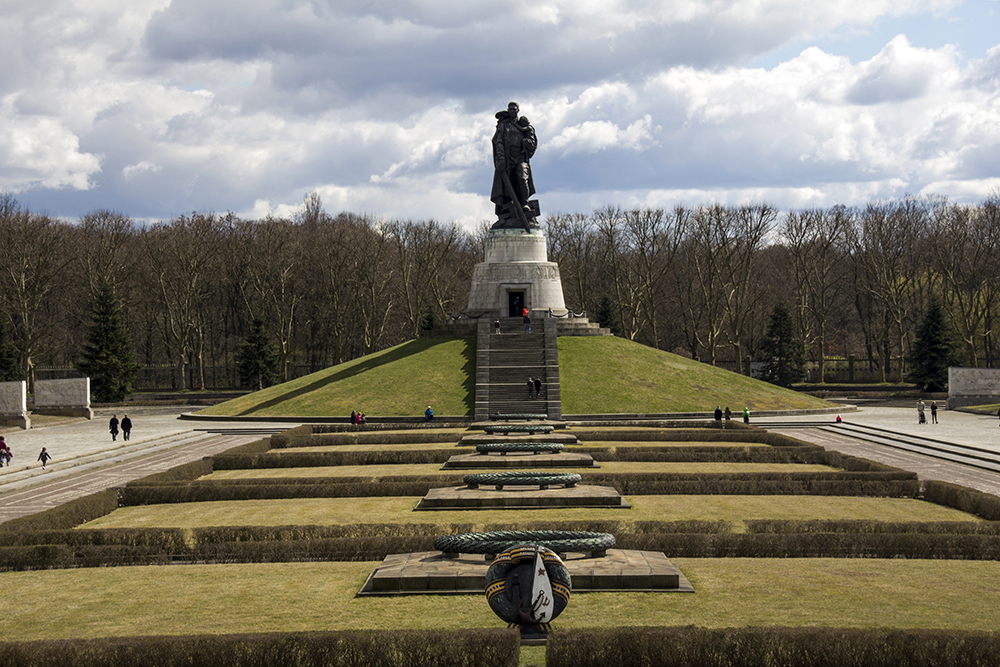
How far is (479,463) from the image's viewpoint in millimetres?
25703

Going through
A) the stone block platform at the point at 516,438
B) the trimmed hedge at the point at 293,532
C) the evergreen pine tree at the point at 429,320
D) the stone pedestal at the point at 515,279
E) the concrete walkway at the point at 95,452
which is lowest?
the concrete walkway at the point at 95,452

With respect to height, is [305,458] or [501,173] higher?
[501,173]

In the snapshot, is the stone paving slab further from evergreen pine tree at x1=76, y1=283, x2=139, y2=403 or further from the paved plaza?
evergreen pine tree at x1=76, y1=283, x2=139, y2=403

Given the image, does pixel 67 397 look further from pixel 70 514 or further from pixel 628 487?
pixel 628 487

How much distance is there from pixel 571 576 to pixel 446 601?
1.88 metres

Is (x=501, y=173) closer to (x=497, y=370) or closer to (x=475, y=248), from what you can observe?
(x=497, y=370)

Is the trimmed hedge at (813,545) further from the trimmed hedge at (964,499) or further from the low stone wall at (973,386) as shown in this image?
the low stone wall at (973,386)

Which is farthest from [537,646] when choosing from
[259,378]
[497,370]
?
[259,378]

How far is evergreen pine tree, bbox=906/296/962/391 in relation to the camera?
61.8 metres

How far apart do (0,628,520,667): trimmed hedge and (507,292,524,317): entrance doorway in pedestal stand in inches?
1720

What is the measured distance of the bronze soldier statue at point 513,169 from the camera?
54062 mm

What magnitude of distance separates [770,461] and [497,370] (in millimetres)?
20256

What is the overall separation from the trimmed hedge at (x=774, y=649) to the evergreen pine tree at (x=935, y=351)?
58766 millimetres

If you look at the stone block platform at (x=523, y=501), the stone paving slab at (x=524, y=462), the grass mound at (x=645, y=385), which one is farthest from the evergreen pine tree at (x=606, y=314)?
the stone block platform at (x=523, y=501)
